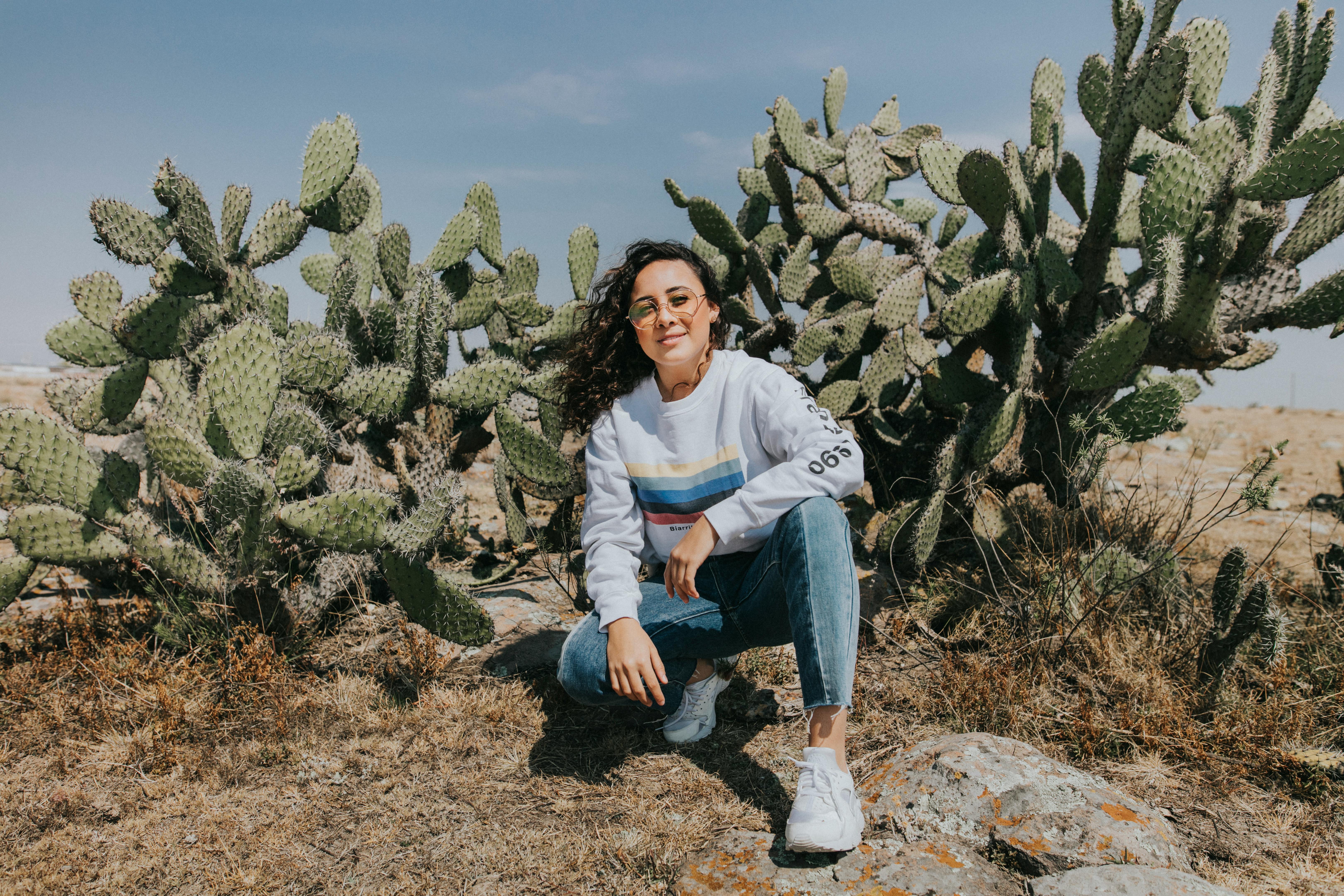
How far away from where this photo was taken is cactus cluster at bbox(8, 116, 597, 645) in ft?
8.87

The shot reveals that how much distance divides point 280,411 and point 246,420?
19cm

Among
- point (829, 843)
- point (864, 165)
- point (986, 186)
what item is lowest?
point (829, 843)

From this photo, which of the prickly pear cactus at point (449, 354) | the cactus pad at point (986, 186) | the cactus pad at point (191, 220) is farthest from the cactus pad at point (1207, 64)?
the cactus pad at point (191, 220)

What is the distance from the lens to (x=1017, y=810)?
1.87 metres

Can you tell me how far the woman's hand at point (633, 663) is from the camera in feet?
6.51

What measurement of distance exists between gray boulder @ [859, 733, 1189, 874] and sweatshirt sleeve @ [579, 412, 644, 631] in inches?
31.6

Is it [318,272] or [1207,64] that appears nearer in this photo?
[1207,64]

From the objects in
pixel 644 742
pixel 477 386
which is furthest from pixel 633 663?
pixel 477 386

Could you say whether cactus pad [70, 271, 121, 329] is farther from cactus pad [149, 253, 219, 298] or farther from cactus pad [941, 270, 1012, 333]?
cactus pad [941, 270, 1012, 333]

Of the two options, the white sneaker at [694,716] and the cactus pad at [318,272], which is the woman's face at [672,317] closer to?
the white sneaker at [694,716]

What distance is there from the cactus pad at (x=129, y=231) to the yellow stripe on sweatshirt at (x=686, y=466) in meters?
2.16

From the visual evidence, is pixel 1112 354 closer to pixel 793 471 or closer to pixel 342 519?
pixel 793 471

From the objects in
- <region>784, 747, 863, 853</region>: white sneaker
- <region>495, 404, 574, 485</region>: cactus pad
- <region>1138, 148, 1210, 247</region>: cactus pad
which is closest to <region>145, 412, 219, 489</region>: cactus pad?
<region>495, 404, 574, 485</region>: cactus pad

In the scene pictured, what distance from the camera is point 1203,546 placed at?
4.13 meters
